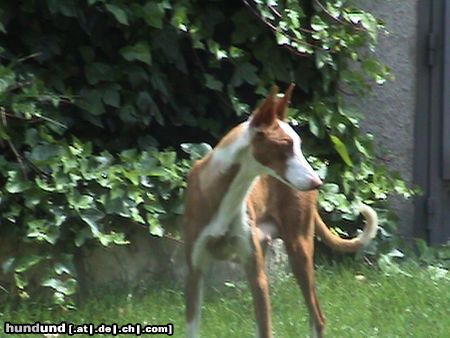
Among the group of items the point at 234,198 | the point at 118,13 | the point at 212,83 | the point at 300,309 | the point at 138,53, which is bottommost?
the point at 300,309

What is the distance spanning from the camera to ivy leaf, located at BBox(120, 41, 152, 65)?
6309mm

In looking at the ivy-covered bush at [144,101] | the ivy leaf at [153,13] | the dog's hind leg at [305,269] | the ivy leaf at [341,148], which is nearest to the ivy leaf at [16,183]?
the ivy-covered bush at [144,101]

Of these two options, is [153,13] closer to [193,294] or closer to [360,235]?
[360,235]

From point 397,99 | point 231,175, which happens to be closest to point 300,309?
point 231,175

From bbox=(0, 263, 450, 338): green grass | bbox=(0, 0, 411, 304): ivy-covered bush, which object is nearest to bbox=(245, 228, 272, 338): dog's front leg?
bbox=(0, 263, 450, 338): green grass

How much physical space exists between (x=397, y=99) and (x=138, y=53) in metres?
2.07

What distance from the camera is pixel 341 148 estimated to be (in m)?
7.07

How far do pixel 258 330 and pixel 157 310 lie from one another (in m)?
1.11

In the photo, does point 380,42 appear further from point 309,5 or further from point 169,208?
point 169,208

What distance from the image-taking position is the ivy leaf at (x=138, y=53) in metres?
6.31

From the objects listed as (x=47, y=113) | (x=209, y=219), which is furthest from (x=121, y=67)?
(x=209, y=219)

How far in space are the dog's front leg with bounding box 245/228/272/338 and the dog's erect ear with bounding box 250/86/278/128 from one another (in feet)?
1.67

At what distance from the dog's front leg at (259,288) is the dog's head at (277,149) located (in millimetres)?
388

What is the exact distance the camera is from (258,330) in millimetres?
5109
